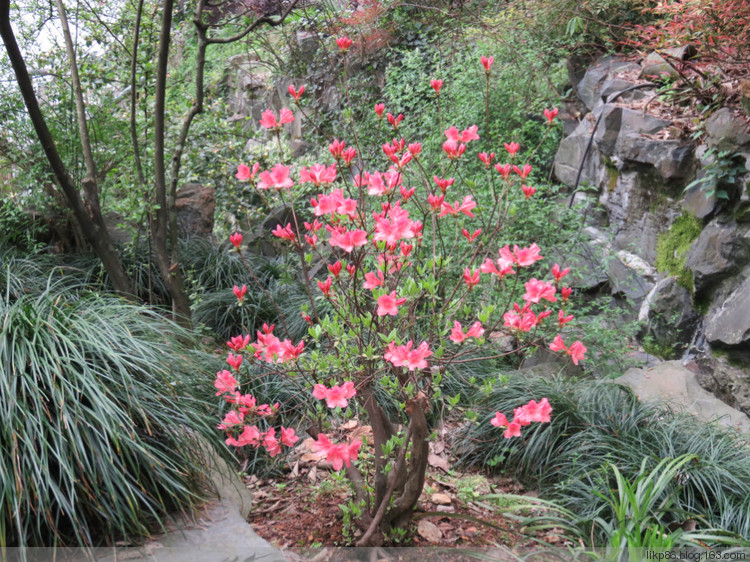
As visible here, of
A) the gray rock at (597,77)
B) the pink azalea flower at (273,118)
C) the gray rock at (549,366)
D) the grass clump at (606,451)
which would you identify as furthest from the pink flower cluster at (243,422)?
the gray rock at (597,77)

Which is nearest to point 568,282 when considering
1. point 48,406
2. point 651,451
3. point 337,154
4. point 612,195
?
point 612,195

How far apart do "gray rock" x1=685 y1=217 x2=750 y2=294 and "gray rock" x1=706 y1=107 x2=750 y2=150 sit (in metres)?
0.48

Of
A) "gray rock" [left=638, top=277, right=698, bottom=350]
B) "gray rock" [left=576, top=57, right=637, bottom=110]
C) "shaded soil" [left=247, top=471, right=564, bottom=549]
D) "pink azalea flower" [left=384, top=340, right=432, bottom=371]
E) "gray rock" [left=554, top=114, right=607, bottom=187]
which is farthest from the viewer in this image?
"gray rock" [left=576, top=57, right=637, bottom=110]

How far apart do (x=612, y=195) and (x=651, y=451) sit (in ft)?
8.99

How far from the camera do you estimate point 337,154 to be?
221 cm

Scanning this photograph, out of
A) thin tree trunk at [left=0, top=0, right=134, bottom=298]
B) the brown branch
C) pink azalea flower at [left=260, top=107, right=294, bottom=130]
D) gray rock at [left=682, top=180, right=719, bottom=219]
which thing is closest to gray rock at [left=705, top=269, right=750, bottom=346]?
gray rock at [left=682, top=180, right=719, bottom=219]

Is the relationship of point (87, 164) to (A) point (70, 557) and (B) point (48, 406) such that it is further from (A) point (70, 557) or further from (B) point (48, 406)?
(A) point (70, 557)

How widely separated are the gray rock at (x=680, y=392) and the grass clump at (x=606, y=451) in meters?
0.33

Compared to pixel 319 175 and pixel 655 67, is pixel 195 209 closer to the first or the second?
pixel 319 175

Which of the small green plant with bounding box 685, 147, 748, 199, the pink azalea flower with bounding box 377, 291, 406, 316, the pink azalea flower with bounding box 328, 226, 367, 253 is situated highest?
the small green plant with bounding box 685, 147, 748, 199

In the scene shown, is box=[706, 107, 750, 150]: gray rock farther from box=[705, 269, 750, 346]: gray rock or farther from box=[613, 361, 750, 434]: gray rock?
box=[613, 361, 750, 434]: gray rock

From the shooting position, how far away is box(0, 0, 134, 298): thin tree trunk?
2986 millimetres

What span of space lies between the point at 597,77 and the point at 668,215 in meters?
1.60

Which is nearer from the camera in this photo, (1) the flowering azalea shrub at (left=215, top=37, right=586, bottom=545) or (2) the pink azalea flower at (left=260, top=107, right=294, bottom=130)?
(1) the flowering azalea shrub at (left=215, top=37, right=586, bottom=545)
